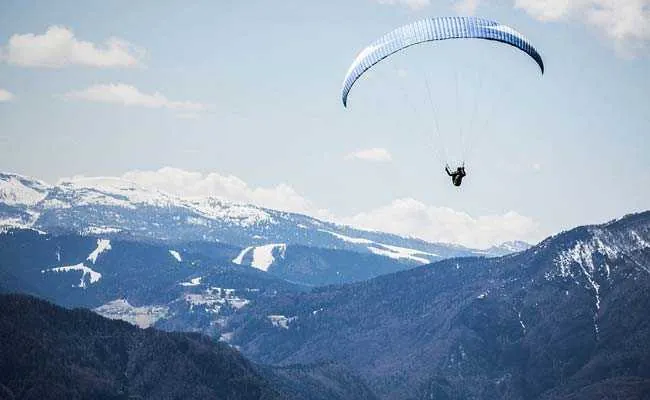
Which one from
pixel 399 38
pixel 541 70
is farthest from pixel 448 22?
pixel 541 70

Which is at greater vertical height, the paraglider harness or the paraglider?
the paraglider

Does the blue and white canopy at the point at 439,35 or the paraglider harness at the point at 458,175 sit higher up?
the blue and white canopy at the point at 439,35

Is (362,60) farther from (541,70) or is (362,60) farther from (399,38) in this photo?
(541,70)

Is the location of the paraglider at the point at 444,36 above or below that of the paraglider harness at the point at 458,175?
above

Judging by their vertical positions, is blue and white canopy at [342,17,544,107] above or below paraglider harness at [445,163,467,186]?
above
